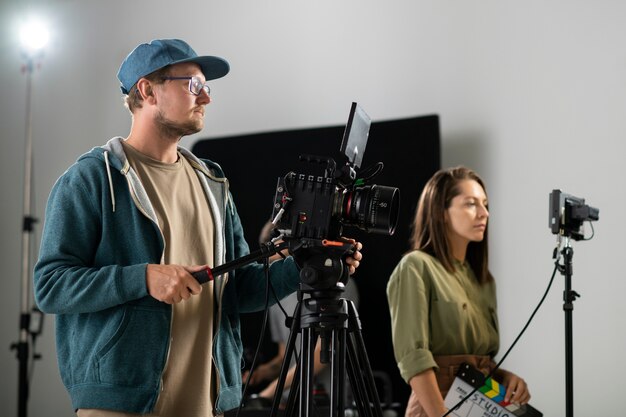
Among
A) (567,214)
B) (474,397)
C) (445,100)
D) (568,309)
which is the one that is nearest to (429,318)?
(474,397)

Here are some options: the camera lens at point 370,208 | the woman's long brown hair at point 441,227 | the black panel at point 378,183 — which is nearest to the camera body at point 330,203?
the camera lens at point 370,208

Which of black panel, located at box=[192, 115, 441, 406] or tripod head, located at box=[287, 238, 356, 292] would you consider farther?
black panel, located at box=[192, 115, 441, 406]

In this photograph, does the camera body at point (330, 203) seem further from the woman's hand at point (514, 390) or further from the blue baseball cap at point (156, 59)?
the woman's hand at point (514, 390)

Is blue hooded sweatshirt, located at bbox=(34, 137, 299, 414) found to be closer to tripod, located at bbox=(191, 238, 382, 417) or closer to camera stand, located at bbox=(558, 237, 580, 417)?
tripod, located at bbox=(191, 238, 382, 417)

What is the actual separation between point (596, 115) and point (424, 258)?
1.38m

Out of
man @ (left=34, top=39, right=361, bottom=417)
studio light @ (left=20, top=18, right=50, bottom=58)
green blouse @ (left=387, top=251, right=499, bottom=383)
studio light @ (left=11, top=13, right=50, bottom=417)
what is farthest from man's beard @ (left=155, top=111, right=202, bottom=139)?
studio light @ (left=20, top=18, right=50, bottom=58)

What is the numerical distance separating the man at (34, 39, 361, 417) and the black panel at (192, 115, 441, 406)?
6.21 feet

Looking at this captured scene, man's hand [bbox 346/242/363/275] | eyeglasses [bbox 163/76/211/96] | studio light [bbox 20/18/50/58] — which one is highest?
studio light [bbox 20/18/50/58]

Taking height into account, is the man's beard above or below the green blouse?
above

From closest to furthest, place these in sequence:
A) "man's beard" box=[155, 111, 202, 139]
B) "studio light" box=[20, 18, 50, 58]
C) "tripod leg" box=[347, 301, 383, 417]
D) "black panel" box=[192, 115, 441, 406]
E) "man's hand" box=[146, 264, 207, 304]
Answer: "man's hand" box=[146, 264, 207, 304] → "tripod leg" box=[347, 301, 383, 417] → "man's beard" box=[155, 111, 202, 139] → "black panel" box=[192, 115, 441, 406] → "studio light" box=[20, 18, 50, 58]

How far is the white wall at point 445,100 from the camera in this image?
3283 millimetres

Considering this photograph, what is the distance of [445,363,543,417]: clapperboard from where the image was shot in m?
2.19

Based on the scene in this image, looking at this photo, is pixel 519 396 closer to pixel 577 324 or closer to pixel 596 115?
pixel 577 324

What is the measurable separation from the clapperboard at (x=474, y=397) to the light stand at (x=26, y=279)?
2.77 m
